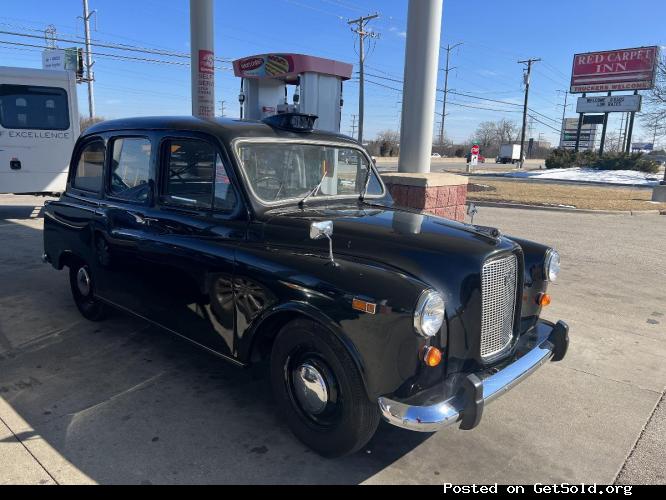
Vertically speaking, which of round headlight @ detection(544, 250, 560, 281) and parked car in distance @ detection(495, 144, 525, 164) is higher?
parked car in distance @ detection(495, 144, 525, 164)

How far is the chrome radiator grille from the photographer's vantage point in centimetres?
273

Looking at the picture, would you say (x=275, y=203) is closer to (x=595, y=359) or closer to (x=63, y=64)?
(x=595, y=359)

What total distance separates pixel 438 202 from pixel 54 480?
16.0 ft

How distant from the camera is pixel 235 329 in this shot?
3104 millimetres

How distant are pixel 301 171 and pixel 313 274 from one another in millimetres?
1131

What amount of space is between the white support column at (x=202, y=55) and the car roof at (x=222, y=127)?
13.7 ft

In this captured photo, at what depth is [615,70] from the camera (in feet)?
118

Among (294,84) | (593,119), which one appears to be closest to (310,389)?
(294,84)

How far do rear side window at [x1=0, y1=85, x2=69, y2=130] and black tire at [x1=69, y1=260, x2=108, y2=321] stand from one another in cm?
745

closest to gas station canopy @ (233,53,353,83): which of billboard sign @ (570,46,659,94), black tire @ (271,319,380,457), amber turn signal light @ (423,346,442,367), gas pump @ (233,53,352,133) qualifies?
gas pump @ (233,53,352,133)

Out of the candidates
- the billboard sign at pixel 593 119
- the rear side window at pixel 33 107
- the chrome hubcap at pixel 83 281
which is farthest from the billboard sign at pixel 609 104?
the chrome hubcap at pixel 83 281

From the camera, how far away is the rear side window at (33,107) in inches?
409

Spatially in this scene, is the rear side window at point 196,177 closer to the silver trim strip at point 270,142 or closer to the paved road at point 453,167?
the silver trim strip at point 270,142

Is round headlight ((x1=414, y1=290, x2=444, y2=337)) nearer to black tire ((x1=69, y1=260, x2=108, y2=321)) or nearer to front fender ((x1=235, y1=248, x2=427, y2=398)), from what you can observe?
front fender ((x1=235, y1=248, x2=427, y2=398))
